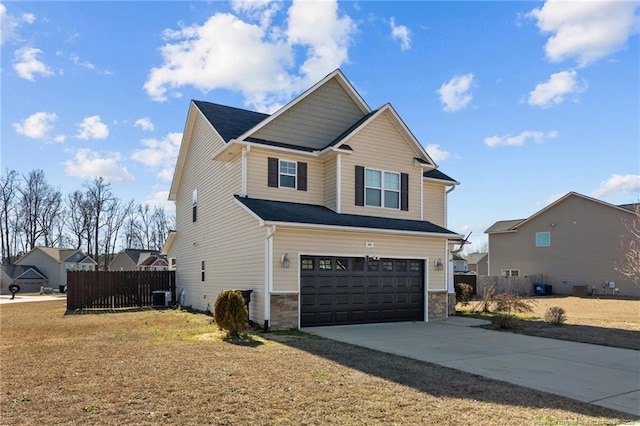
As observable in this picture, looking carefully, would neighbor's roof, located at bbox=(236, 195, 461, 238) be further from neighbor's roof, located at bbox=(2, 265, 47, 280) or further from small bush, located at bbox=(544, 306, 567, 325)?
neighbor's roof, located at bbox=(2, 265, 47, 280)

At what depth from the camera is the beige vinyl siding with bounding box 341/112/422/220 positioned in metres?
16.5

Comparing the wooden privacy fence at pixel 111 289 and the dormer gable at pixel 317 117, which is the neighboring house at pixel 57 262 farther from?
the dormer gable at pixel 317 117

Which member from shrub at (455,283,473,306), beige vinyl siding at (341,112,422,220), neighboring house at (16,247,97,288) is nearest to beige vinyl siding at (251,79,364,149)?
beige vinyl siding at (341,112,422,220)

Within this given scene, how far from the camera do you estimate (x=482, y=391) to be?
6.87 m

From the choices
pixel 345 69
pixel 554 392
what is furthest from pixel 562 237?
pixel 554 392

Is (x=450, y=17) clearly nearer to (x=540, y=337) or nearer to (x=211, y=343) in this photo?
(x=540, y=337)

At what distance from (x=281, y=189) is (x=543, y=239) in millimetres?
27535

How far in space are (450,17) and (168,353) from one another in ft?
38.2

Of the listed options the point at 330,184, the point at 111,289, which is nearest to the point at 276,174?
the point at 330,184

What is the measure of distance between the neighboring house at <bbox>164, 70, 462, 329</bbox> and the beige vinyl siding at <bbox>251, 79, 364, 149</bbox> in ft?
0.13

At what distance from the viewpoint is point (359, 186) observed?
661 inches

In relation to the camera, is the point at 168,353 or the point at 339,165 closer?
the point at 168,353

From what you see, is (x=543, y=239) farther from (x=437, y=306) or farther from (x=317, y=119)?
(x=317, y=119)

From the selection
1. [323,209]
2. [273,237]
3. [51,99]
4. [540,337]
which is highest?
[51,99]
